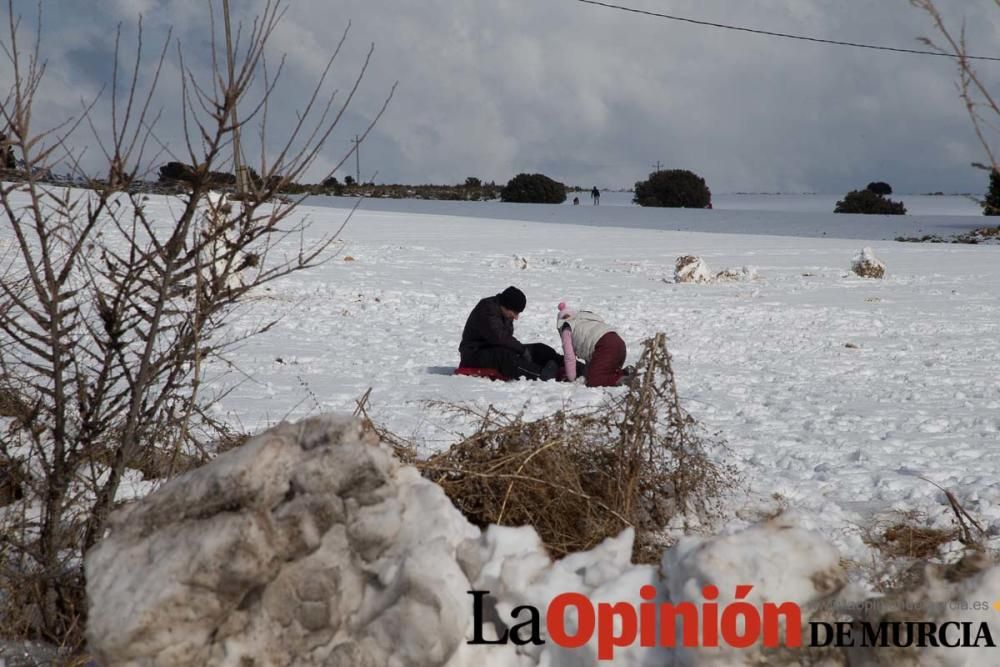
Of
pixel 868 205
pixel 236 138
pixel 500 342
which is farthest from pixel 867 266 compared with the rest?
pixel 868 205

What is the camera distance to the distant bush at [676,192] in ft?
181

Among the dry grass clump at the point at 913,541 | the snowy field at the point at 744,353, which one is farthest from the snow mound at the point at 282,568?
the dry grass clump at the point at 913,541

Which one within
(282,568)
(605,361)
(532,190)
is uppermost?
(532,190)

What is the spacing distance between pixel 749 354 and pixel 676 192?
45.9 meters

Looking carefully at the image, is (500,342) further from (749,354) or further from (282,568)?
(282,568)

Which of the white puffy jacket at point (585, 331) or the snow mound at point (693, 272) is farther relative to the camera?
the snow mound at point (693, 272)

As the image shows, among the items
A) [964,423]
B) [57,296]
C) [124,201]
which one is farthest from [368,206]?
[57,296]

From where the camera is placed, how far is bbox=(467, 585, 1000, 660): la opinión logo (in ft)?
7.60

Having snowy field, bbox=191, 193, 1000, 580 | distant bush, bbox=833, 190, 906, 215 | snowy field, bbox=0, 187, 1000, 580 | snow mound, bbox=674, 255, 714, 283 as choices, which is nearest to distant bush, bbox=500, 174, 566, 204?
distant bush, bbox=833, 190, 906, 215

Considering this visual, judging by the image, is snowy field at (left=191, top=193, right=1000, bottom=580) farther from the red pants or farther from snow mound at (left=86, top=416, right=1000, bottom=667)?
snow mound at (left=86, top=416, right=1000, bottom=667)

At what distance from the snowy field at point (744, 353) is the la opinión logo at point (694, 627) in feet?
6.88

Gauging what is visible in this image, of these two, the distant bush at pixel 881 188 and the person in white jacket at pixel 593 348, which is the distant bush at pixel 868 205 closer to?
the distant bush at pixel 881 188

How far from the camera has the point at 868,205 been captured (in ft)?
159

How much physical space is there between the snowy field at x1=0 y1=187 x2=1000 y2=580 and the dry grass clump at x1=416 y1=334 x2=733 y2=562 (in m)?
0.45
